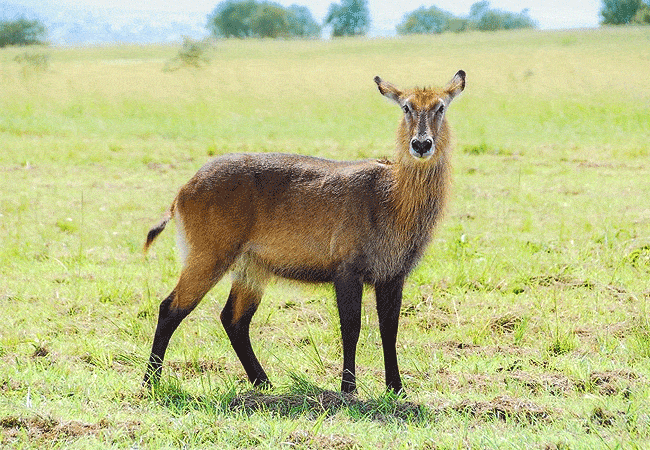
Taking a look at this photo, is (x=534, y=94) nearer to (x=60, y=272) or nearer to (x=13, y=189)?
(x=13, y=189)

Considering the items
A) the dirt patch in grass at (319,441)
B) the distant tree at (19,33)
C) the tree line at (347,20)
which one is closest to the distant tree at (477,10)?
the tree line at (347,20)

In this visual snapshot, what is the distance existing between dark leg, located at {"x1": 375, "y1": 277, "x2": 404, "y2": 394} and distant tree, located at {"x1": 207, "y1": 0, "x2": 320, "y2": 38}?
67049mm

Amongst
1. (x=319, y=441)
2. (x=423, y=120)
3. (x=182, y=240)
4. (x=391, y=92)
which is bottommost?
(x=319, y=441)

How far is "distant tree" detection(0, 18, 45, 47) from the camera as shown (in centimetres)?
3855

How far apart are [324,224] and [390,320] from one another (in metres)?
0.65

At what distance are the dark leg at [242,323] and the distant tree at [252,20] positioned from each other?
219ft

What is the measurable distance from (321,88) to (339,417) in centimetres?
2045

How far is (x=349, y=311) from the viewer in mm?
4391

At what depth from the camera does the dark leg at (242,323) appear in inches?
188

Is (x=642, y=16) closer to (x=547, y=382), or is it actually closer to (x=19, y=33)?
(x=19, y=33)

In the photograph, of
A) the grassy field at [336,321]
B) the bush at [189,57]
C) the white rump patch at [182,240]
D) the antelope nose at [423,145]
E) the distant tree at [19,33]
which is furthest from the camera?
the distant tree at [19,33]

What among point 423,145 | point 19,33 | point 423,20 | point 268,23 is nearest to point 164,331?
point 423,145


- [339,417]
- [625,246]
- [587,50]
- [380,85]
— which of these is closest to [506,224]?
[625,246]

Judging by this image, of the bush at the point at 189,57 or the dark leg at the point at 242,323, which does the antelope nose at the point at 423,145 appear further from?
the bush at the point at 189,57
